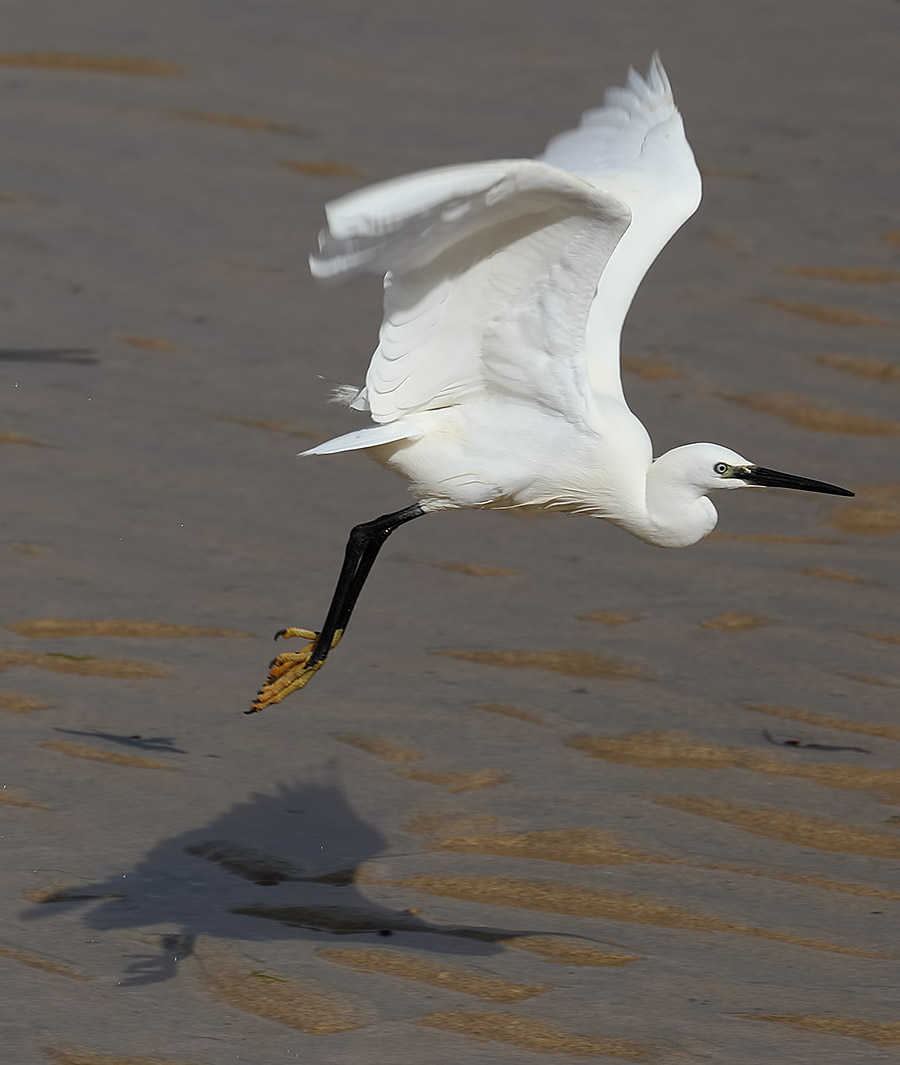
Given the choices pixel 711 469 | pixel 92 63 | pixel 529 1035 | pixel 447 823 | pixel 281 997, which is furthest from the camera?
pixel 92 63

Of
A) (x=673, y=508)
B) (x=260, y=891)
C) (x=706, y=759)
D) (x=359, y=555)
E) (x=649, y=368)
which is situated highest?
(x=649, y=368)

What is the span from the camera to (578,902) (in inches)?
208

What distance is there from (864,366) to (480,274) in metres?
4.17

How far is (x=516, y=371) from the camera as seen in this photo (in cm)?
505

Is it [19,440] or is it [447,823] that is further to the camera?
[19,440]

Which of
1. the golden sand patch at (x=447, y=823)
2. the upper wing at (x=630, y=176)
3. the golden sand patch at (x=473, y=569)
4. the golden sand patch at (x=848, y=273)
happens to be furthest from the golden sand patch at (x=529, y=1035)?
the golden sand patch at (x=848, y=273)

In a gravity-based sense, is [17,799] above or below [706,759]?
below

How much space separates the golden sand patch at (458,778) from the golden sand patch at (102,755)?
0.74 m

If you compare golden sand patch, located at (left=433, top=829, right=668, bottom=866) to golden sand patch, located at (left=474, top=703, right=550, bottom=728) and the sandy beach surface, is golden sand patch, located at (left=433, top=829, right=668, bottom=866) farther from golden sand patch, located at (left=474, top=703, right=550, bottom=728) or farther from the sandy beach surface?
golden sand patch, located at (left=474, top=703, right=550, bottom=728)

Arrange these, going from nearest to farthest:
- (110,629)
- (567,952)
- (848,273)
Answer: (567,952), (110,629), (848,273)

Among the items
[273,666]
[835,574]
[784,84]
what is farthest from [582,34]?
[273,666]

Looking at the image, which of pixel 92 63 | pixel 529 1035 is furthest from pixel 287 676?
pixel 92 63

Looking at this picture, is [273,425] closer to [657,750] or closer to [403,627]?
[403,627]

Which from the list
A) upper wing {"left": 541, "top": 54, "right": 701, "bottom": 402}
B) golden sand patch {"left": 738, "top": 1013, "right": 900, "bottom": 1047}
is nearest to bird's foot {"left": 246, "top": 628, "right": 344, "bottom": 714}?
upper wing {"left": 541, "top": 54, "right": 701, "bottom": 402}
